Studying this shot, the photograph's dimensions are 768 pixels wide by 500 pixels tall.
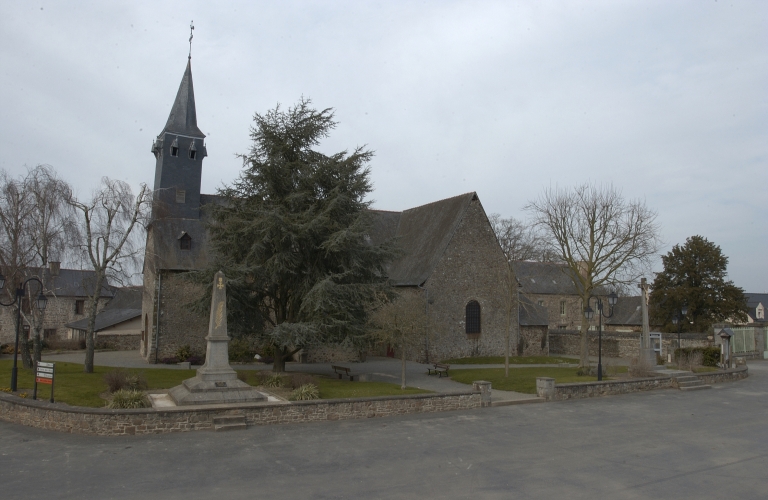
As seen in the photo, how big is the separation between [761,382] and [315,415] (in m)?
19.4

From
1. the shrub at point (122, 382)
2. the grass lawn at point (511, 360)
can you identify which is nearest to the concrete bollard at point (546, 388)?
the grass lawn at point (511, 360)

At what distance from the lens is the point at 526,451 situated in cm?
1106

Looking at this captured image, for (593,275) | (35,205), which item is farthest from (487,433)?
(35,205)

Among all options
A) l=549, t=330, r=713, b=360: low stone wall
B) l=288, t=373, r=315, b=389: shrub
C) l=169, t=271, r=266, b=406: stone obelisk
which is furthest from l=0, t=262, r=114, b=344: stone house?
l=549, t=330, r=713, b=360: low stone wall

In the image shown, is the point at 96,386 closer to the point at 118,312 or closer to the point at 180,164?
the point at 180,164

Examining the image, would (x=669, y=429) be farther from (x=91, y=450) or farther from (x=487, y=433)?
(x=91, y=450)

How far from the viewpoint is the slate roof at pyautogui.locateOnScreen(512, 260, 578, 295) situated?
51750mm

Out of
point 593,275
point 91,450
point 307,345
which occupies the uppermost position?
point 593,275

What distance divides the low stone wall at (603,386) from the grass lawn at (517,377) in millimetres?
969

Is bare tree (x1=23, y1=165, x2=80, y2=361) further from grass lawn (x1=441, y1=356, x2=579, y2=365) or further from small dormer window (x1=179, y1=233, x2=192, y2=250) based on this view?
grass lawn (x1=441, y1=356, x2=579, y2=365)

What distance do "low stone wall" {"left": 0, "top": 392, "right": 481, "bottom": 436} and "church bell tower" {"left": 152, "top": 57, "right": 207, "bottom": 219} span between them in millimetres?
19217

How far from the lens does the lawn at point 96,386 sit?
49.3 ft

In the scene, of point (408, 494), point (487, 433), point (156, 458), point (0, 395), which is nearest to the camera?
point (408, 494)

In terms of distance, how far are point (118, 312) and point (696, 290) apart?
4172 centimetres
